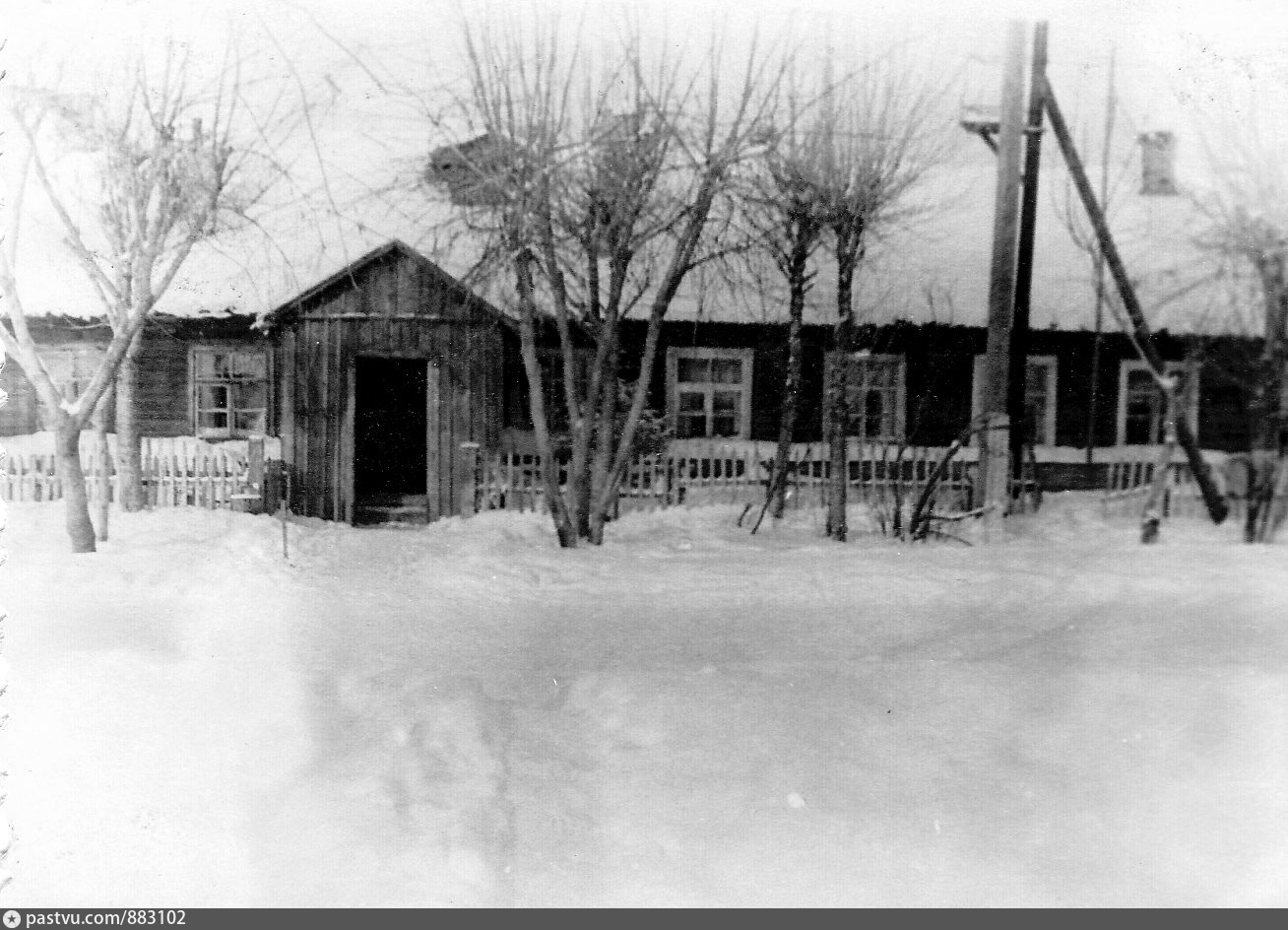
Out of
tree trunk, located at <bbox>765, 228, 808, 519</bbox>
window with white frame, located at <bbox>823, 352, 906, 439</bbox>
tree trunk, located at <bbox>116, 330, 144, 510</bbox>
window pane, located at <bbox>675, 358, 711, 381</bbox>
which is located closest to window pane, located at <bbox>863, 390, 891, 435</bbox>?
window with white frame, located at <bbox>823, 352, 906, 439</bbox>

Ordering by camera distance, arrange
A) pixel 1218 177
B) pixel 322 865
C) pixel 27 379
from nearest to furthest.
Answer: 1. pixel 322 865
2. pixel 27 379
3. pixel 1218 177

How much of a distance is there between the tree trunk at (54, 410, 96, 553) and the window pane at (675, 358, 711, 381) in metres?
1.62

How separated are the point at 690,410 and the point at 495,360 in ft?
1.83

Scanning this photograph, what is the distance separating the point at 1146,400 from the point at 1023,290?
0.47 m

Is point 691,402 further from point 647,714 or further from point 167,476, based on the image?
point 167,476

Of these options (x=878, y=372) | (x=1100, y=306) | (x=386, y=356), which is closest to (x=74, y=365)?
(x=386, y=356)

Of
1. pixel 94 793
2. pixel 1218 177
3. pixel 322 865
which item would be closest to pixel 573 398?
pixel 322 865

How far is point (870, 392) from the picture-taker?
2.37 metres

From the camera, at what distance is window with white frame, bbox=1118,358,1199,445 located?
2.40 metres

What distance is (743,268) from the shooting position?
234 cm

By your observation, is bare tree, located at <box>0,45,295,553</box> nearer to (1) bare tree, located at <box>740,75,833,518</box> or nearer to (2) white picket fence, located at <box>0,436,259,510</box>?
(2) white picket fence, located at <box>0,436,259,510</box>

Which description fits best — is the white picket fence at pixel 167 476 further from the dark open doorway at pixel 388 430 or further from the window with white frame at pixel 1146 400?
the window with white frame at pixel 1146 400

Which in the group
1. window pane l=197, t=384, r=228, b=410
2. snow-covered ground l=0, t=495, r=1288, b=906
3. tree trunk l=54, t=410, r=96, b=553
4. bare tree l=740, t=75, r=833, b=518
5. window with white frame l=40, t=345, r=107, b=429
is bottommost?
snow-covered ground l=0, t=495, r=1288, b=906
